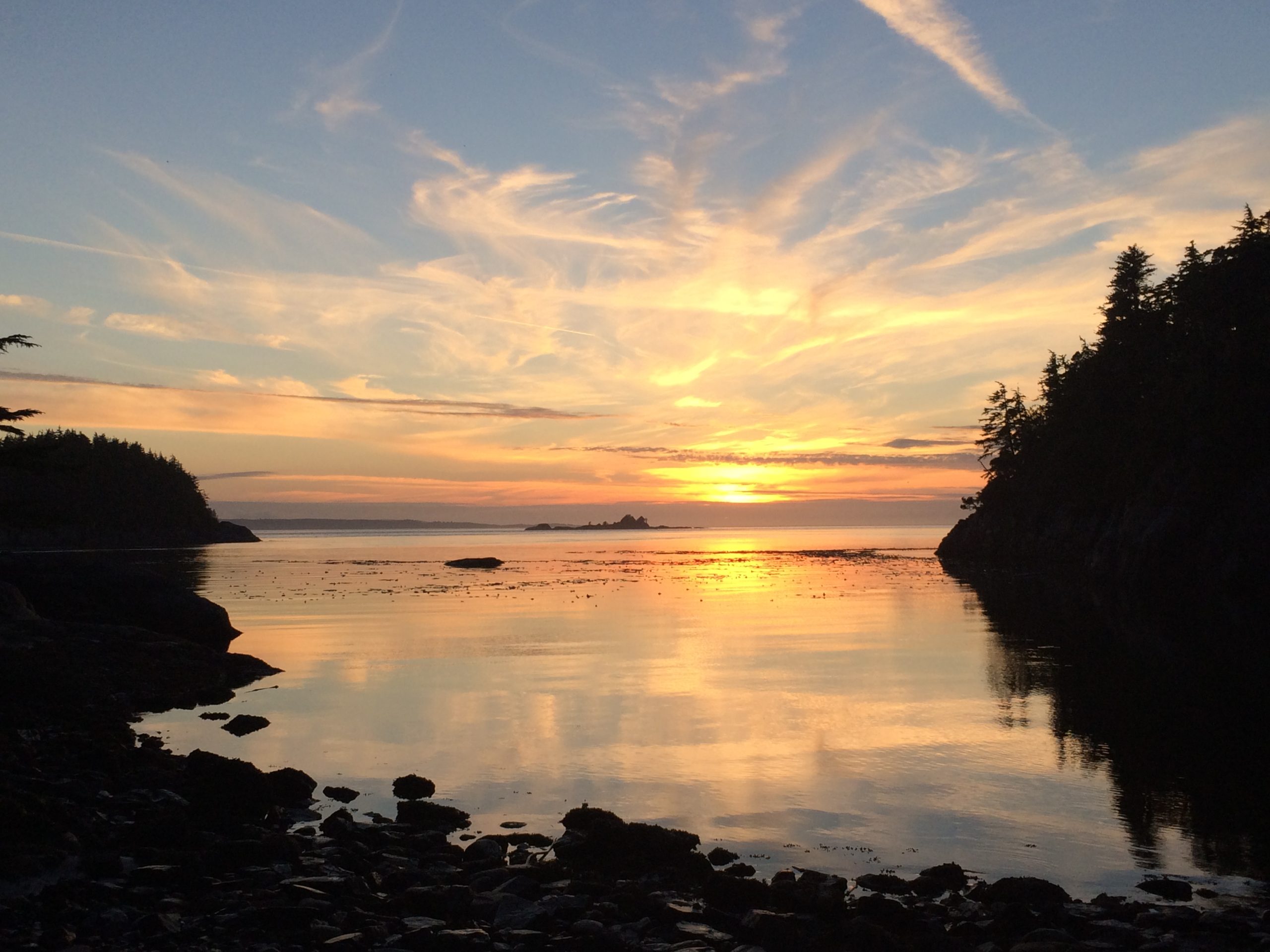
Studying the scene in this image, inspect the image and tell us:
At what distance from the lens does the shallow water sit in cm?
1332

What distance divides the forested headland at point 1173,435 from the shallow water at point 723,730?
1626 centimetres

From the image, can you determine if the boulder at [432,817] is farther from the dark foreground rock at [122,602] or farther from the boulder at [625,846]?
the dark foreground rock at [122,602]

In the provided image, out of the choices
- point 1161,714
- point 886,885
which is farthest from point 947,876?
point 1161,714

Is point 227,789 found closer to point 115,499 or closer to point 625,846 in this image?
point 625,846

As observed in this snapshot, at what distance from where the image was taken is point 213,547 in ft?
527

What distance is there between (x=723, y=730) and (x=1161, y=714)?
10.3 metres

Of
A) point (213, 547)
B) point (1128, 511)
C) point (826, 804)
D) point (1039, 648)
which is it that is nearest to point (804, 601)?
point (1039, 648)

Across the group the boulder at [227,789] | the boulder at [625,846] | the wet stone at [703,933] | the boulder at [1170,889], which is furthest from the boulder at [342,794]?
the boulder at [1170,889]

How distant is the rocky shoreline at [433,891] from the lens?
30.0ft

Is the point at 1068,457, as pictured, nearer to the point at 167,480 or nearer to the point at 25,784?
the point at 25,784

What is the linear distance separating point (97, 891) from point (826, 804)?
10.1 m

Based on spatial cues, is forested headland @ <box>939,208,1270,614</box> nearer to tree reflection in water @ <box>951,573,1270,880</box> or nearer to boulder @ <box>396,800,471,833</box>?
tree reflection in water @ <box>951,573,1270,880</box>

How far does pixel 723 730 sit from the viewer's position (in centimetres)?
2031

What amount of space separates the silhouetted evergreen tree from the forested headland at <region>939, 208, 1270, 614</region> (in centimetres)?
12017
